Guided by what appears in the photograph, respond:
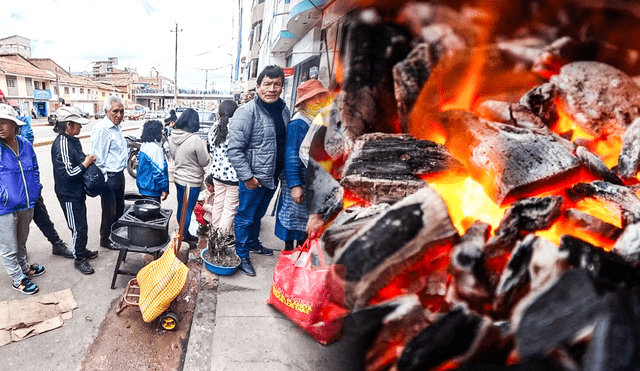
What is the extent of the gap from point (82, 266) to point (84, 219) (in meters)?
0.51

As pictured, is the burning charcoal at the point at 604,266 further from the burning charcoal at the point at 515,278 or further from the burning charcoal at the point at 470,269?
the burning charcoal at the point at 470,269

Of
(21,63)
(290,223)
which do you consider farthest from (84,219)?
(21,63)

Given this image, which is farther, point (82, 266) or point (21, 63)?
point (21, 63)

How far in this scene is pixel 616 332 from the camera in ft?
2.68

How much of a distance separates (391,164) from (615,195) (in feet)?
2.37

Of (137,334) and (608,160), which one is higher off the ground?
(608,160)

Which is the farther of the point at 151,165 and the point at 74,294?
the point at 151,165

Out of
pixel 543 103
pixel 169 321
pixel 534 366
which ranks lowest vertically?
pixel 169 321

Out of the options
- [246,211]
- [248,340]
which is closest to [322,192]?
[248,340]

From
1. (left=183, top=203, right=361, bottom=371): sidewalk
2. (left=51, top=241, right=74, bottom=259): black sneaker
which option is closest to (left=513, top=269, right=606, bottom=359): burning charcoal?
(left=183, top=203, right=361, bottom=371): sidewalk

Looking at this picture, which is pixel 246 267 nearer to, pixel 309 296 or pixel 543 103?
pixel 309 296

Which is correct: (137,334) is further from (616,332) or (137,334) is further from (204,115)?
(204,115)

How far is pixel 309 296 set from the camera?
2.26 metres

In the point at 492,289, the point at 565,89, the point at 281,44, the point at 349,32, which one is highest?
the point at 281,44
